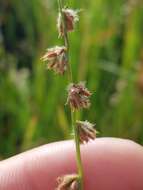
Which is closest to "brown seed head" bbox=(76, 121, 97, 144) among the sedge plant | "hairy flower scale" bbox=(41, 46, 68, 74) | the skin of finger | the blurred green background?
the sedge plant

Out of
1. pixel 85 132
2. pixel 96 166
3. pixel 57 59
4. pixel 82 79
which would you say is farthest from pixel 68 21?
pixel 82 79

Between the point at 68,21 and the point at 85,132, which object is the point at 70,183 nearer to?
the point at 85,132

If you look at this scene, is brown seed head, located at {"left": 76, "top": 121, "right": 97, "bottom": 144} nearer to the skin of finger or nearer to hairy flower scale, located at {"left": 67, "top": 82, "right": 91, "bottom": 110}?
hairy flower scale, located at {"left": 67, "top": 82, "right": 91, "bottom": 110}

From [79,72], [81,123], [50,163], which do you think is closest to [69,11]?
[81,123]

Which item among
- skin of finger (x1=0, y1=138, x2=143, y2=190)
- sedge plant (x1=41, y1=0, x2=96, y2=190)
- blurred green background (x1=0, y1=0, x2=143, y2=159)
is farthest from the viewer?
blurred green background (x1=0, y1=0, x2=143, y2=159)

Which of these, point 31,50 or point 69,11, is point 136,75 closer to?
point 31,50

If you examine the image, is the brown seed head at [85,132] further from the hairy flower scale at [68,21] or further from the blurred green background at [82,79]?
the blurred green background at [82,79]
